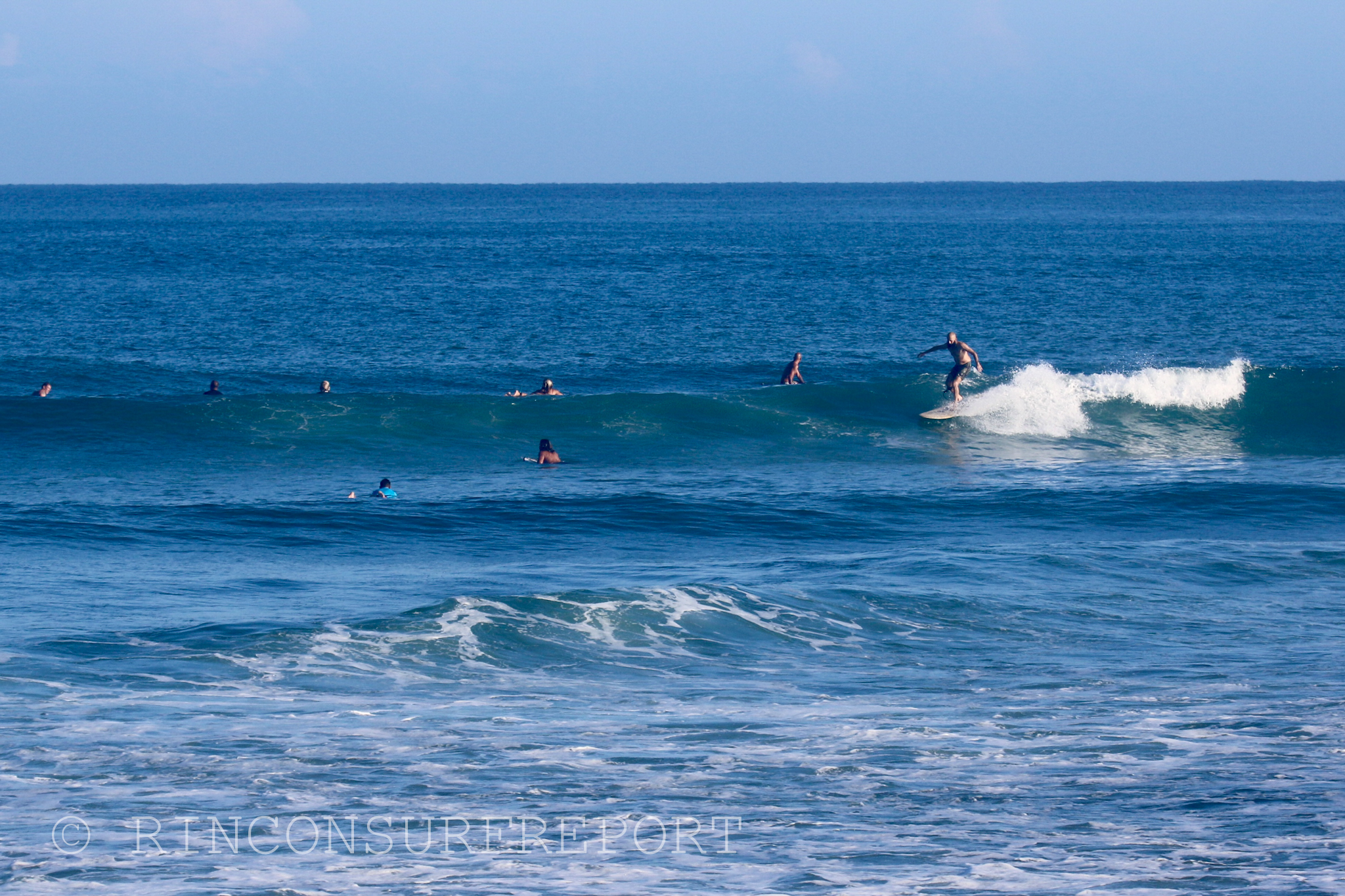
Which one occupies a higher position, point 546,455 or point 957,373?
point 957,373

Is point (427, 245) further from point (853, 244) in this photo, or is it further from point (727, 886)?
point (727, 886)

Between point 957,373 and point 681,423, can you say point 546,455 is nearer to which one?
point 681,423

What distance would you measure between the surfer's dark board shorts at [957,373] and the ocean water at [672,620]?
0.96 meters

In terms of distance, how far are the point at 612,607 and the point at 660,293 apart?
153 ft

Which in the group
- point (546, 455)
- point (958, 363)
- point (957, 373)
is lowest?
point (546, 455)

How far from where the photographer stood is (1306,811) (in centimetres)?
831

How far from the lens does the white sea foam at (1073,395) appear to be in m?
28.7

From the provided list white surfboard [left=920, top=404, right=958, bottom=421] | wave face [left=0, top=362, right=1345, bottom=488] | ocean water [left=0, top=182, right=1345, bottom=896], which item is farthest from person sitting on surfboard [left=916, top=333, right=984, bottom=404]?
ocean water [left=0, top=182, right=1345, bottom=896]

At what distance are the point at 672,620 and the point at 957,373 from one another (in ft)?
54.2

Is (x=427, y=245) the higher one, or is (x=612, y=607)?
(x=427, y=245)

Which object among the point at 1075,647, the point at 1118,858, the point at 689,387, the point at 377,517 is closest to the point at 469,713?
the point at 1118,858

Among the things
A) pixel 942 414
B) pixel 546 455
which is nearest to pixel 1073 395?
pixel 942 414

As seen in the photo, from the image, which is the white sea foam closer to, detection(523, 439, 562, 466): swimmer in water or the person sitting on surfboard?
the person sitting on surfboard

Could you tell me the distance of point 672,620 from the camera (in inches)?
544
